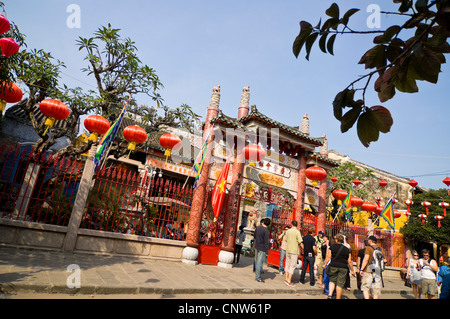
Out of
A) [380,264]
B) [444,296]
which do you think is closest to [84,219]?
[380,264]

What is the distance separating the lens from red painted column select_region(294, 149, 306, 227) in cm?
1065

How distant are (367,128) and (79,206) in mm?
7507

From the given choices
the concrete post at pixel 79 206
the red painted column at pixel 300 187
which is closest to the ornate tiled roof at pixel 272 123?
the red painted column at pixel 300 187

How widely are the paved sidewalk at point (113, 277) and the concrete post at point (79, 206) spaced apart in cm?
33

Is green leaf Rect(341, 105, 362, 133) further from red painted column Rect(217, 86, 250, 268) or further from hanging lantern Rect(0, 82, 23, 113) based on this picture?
red painted column Rect(217, 86, 250, 268)

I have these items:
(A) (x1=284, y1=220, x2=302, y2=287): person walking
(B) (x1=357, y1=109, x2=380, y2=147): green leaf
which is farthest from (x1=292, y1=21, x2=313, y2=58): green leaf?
(A) (x1=284, y1=220, x2=302, y2=287): person walking

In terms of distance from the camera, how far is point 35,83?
7867 mm

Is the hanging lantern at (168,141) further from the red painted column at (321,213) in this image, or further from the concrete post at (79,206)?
the red painted column at (321,213)

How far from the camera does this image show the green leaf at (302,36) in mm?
1400

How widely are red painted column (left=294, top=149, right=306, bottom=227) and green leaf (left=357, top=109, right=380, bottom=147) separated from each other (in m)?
9.76

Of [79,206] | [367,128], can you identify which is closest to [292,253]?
[79,206]

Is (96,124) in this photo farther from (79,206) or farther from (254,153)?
(254,153)
